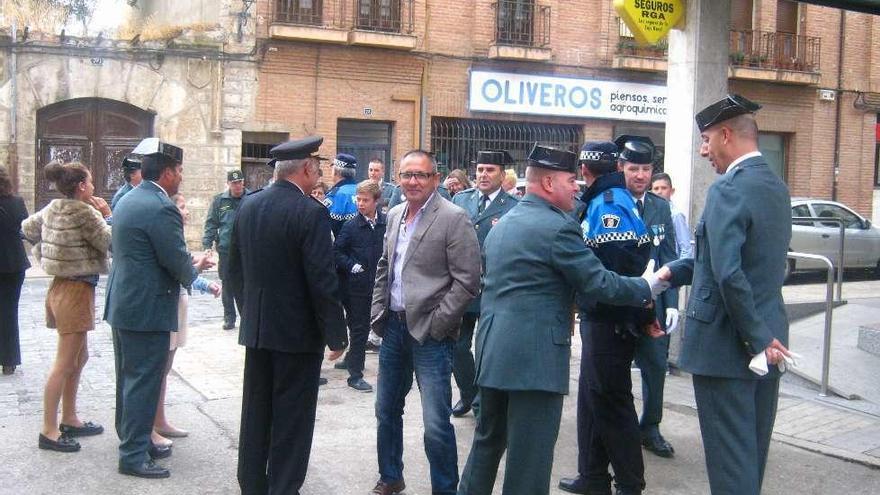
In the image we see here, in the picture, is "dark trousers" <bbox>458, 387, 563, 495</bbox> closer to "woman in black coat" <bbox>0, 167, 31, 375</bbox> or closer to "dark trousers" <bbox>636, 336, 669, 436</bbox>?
"dark trousers" <bbox>636, 336, 669, 436</bbox>

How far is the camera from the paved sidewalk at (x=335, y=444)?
594 centimetres

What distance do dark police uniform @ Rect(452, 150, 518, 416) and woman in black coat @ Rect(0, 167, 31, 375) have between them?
12.6 ft

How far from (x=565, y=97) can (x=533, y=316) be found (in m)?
19.6

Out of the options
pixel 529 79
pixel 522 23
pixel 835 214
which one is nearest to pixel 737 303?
pixel 835 214

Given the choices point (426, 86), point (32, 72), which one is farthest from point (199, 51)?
point (426, 86)

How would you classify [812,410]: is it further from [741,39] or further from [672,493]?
[741,39]

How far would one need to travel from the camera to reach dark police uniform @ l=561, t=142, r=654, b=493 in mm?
5406

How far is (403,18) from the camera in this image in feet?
71.5

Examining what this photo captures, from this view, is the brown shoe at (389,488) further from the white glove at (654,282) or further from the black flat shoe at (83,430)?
the black flat shoe at (83,430)

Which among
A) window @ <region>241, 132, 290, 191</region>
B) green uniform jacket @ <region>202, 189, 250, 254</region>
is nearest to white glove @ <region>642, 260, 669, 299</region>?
green uniform jacket @ <region>202, 189, 250, 254</region>

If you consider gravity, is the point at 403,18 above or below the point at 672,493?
above

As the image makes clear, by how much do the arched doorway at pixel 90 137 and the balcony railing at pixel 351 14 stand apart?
3.77m

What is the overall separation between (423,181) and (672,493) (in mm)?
2385

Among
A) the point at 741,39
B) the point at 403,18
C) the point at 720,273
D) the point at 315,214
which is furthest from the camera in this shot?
the point at 741,39
